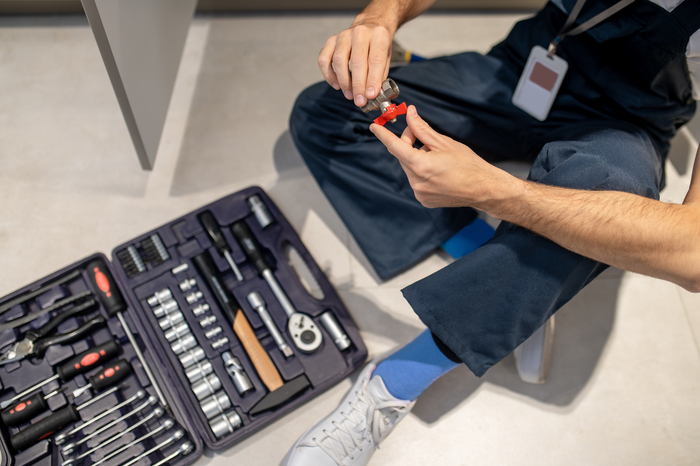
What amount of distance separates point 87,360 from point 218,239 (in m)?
0.39

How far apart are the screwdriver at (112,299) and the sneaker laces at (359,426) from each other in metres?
0.41

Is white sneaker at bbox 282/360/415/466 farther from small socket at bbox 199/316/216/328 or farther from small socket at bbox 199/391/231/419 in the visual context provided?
small socket at bbox 199/316/216/328

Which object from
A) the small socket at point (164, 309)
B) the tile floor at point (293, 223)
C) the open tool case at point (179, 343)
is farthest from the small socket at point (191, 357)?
the tile floor at point (293, 223)

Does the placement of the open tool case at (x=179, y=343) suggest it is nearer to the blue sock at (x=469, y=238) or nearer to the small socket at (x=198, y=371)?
the small socket at (x=198, y=371)

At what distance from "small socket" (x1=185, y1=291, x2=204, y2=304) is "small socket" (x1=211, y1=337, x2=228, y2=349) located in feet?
0.37

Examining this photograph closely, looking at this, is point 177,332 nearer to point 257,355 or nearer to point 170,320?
point 170,320

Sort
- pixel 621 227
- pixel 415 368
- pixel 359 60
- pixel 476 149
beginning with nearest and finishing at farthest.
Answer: pixel 621 227, pixel 359 60, pixel 415 368, pixel 476 149

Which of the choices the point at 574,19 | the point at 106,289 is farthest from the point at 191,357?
the point at 574,19

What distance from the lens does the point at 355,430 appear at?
3.42 feet

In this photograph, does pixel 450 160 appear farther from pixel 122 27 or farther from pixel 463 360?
pixel 122 27

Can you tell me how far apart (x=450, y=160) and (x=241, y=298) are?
0.63 m

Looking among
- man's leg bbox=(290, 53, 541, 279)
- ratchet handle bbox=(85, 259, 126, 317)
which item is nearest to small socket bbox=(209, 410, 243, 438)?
ratchet handle bbox=(85, 259, 126, 317)

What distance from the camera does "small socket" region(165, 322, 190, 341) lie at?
1125mm

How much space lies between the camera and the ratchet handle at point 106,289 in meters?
1.12
